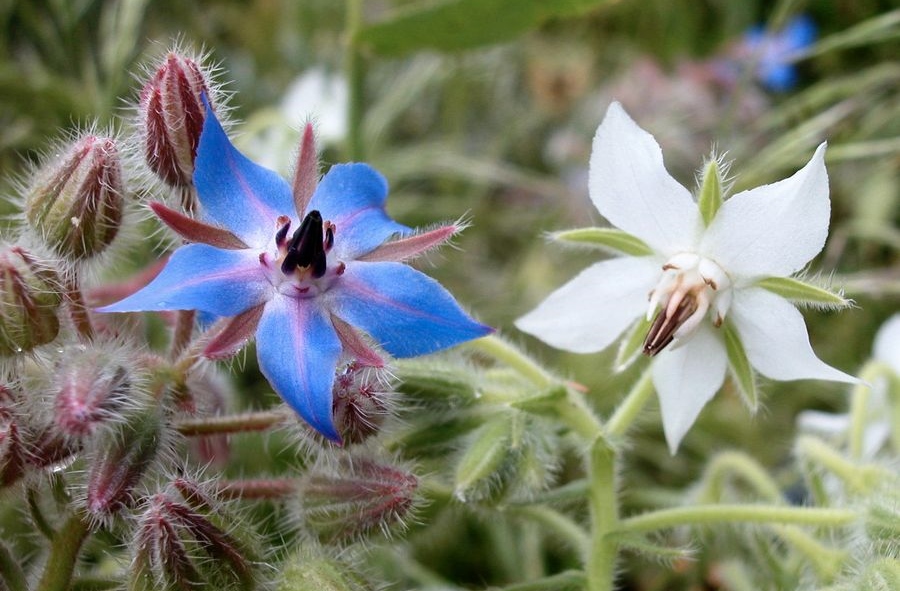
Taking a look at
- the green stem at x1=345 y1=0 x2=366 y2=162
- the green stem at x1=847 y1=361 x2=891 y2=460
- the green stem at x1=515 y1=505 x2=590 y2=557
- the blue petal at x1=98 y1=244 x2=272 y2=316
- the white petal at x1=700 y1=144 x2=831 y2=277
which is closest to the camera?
the blue petal at x1=98 y1=244 x2=272 y2=316

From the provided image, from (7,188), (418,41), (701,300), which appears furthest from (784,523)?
(7,188)

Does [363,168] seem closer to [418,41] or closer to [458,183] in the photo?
[418,41]

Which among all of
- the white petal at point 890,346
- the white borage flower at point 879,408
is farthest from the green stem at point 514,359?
the white petal at point 890,346

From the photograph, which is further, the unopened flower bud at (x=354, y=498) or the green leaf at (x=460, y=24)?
the green leaf at (x=460, y=24)

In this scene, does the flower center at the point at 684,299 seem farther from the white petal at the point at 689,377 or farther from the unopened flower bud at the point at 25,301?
the unopened flower bud at the point at 25,301

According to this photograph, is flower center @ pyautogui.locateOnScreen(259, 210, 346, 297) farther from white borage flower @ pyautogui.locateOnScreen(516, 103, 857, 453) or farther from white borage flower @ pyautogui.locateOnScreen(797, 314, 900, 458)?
white borage flower @ pyautogui.locateOnScreen(797, 314, 900, 458)

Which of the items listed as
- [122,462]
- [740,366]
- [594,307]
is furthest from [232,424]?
[740,366]

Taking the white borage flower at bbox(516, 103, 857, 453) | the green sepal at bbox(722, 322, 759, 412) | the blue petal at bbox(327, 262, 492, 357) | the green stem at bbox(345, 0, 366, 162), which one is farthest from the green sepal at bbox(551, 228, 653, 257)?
the green stem at bbox(345, 0, 366, 162)
